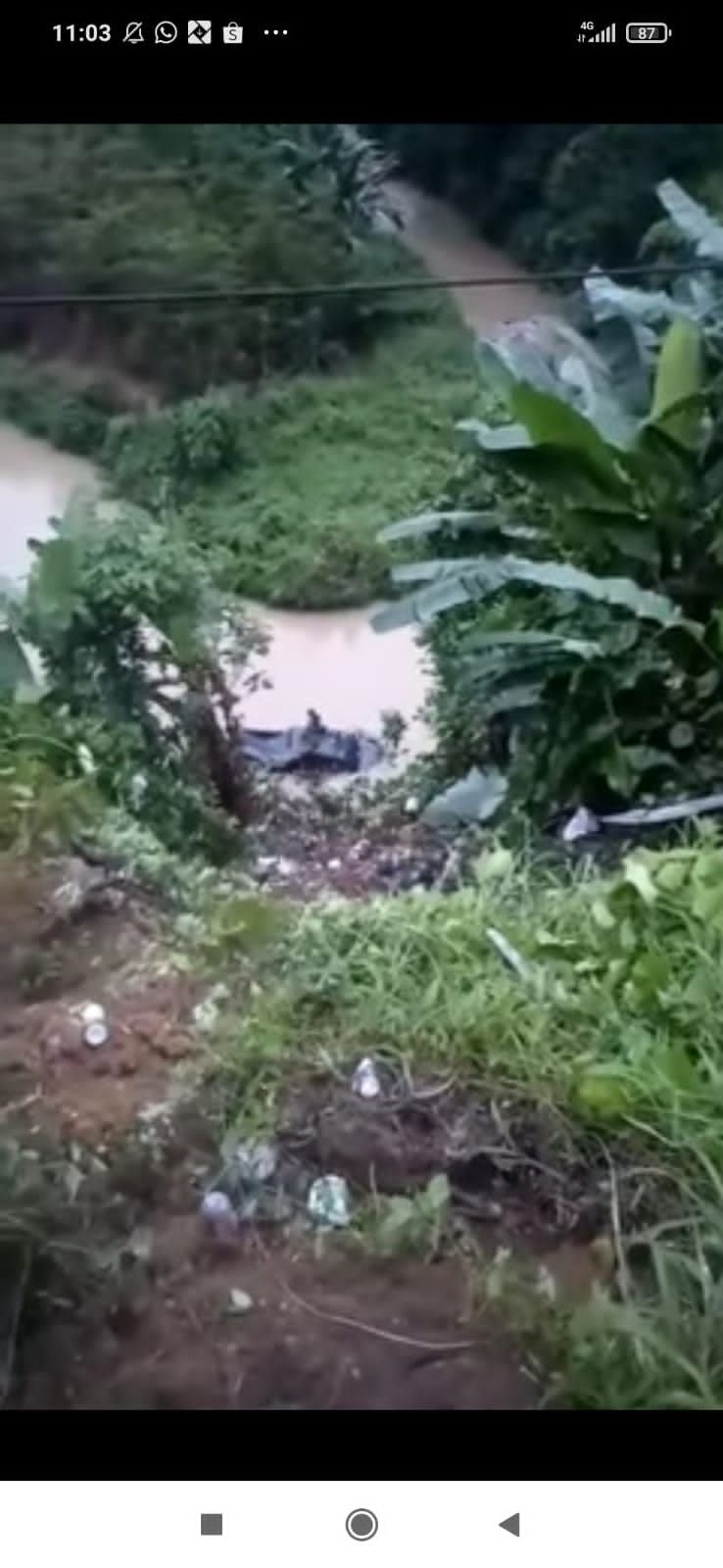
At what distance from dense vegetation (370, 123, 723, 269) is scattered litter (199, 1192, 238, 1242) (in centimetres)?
49

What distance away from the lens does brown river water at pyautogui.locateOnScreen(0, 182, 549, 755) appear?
2.94ft

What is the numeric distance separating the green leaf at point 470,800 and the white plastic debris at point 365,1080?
0.45 ft

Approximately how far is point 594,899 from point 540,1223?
182 mm

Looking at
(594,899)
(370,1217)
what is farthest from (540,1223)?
(594,899)

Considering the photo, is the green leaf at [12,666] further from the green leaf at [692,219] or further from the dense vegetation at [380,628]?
the green leaf at [692,219]

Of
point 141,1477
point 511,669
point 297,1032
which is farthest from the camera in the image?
point 511,669

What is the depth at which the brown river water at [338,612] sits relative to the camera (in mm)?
897

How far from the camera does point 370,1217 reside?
84 cm

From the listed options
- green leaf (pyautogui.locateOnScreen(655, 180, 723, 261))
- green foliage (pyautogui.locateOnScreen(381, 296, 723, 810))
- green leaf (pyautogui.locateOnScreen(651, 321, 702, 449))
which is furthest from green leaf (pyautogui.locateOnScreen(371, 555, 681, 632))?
green leaf (pyautogui.locateOnScreen(655, 180, 723, 261))
